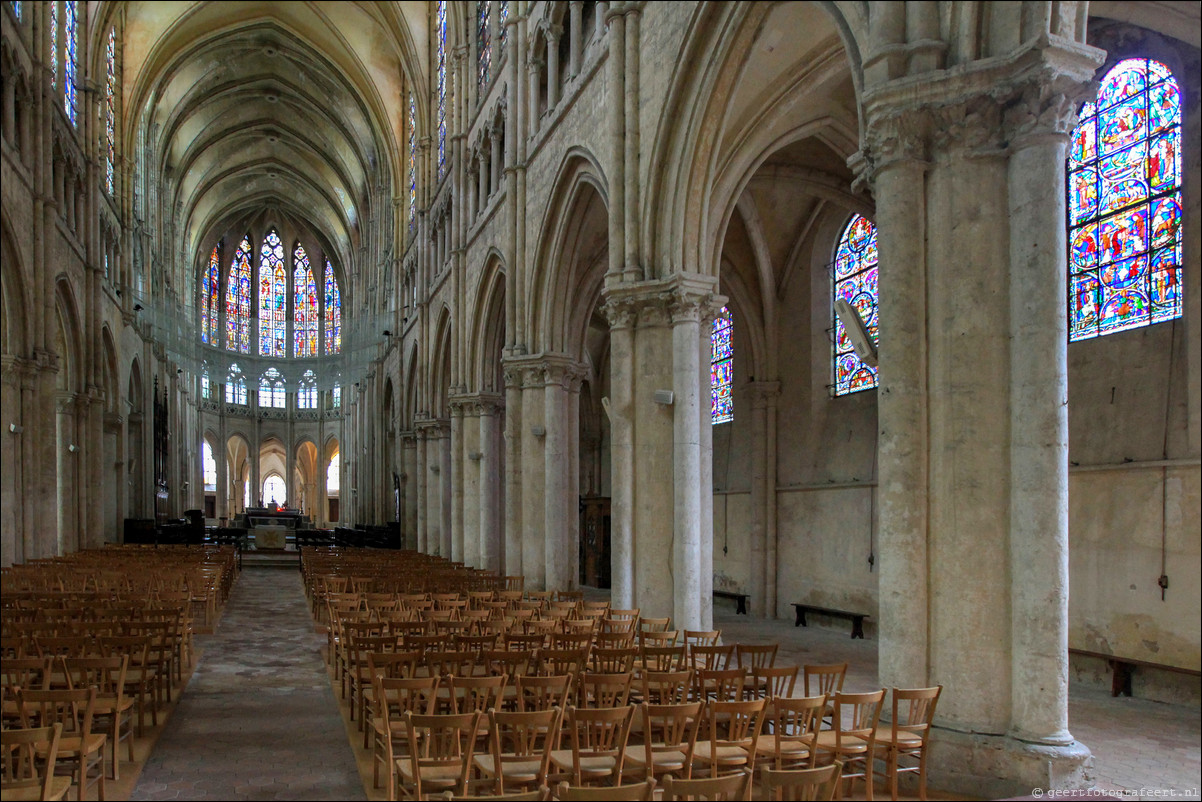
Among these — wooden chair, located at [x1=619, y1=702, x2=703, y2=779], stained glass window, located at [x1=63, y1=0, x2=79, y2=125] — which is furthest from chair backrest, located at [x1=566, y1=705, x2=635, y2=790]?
stained glass window, located at [x1=63, y1=0, x2=79, y2=125]

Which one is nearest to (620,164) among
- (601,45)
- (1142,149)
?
(601,45)

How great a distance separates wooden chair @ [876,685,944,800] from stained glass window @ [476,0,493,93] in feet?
69.1

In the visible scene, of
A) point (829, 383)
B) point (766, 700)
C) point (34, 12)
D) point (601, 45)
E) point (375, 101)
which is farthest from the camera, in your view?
point (375, 101)

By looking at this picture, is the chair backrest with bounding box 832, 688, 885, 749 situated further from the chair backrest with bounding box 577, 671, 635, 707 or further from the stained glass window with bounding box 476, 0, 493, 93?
the stained glass window with bounding box 476, 0, 493, 93

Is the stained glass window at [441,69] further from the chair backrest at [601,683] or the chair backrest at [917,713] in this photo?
the chair backrest at [917,713]

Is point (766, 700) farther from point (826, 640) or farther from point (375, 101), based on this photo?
point (375, 101)

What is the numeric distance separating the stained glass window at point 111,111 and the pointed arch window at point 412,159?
10.3 metres

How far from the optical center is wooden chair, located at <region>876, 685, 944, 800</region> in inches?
249

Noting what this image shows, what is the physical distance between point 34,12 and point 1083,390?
25.1 meters

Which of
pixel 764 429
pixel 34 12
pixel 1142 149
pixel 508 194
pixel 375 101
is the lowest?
pixel 764 429

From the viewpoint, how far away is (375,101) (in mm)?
39312

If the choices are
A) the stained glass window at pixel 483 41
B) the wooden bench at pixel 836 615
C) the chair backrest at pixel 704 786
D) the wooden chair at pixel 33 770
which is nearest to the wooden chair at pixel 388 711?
the wooden chair at pixel 33 770

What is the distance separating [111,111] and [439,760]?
34.9 metres

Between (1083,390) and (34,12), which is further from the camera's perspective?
(34,12)
